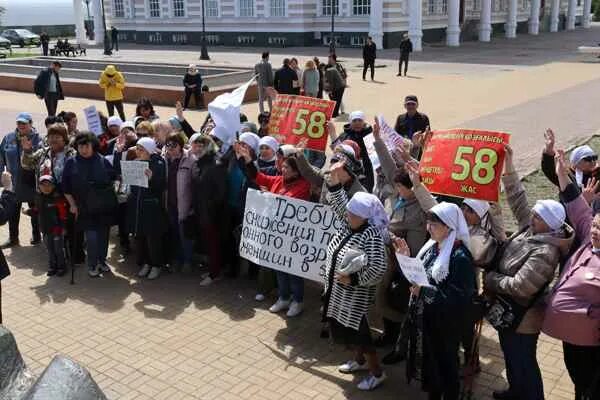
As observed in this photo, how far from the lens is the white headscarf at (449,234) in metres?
4.53

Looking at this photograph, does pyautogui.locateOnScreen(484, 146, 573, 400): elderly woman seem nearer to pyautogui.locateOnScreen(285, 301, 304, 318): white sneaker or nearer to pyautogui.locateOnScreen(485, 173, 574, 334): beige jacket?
pyautogui.locateOnScreen(485, 173, 574, 334): beige jacket

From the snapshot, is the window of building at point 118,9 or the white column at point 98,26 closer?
the white column at point 98,26

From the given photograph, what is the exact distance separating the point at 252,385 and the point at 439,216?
217 centimetres

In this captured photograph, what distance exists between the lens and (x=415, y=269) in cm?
464

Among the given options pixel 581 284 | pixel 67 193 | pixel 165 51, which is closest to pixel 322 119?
pixel 67 193

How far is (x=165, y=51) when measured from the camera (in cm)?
4419

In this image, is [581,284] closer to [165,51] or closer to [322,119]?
[322,119]

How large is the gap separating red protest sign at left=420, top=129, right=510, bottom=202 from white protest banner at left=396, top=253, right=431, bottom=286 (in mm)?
1098

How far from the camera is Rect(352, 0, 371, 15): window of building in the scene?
41656mm

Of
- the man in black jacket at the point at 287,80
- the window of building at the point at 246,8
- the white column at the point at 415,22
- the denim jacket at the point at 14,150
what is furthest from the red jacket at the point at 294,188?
the window of building at the point at 246,8

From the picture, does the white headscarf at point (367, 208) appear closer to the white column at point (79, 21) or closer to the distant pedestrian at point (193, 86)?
the distant pedestrian at point (193, 86)

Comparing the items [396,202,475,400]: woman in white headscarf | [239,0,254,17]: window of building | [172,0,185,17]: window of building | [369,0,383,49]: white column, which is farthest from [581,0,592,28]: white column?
[396,202,475,400]: woman in white headscarf

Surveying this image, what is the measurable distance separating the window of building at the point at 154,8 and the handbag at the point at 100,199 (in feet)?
153

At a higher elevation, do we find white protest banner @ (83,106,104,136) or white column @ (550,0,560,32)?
white column @ (550,0,560,32)
